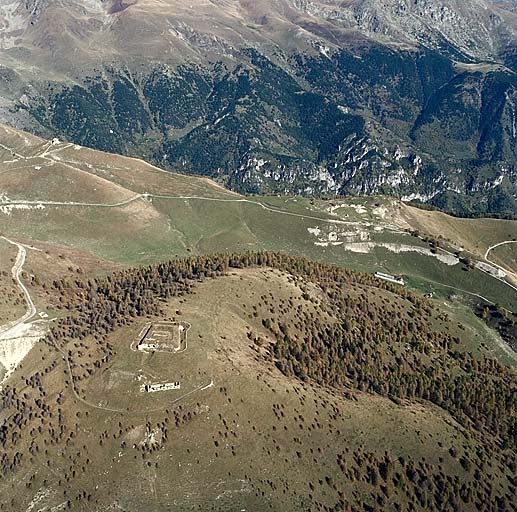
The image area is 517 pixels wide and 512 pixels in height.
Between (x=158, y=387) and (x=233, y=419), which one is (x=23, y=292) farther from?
Answer: (x=233, y=419)

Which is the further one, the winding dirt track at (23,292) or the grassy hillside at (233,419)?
the winding dirt track at (23,292)

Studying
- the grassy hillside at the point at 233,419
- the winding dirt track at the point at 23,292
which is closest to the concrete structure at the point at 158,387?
the grassy hillside at the point at 233,419

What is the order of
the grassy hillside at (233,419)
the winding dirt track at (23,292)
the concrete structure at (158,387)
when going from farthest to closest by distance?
the winding dirt track at (23,292), the concrete structure at (158,387), the grassy hillside at (233,419)

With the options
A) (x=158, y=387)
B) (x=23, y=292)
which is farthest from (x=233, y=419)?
(x=23, y=292)

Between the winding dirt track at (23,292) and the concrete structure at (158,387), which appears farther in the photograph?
the winding dirt track at (23,292)

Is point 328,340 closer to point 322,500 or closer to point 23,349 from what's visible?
point 322,500

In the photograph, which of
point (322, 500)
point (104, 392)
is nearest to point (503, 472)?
→ point (322, 500)

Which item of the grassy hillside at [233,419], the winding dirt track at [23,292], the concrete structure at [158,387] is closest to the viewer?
the grassy hillside at [233,419]

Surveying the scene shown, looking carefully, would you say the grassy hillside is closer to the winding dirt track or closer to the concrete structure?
the concrete structure

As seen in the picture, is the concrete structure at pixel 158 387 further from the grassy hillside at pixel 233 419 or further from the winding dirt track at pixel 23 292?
the winding dirt track at pixel 23 292

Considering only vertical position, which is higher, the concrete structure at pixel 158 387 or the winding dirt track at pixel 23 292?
the concrete structure at pixel 158 387
